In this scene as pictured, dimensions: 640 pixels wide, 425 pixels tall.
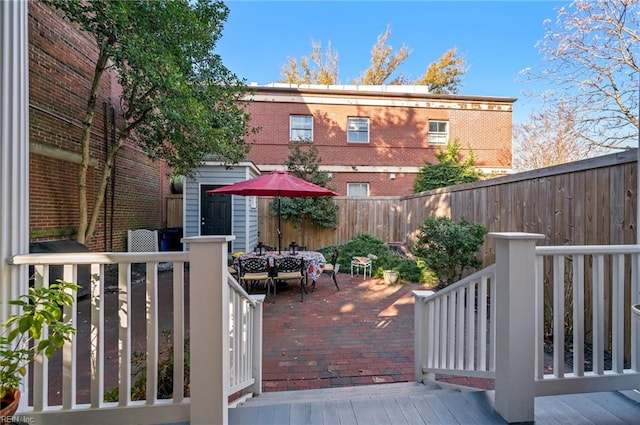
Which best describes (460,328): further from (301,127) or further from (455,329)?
(301,127)

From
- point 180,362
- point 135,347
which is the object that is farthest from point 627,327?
point 135,347

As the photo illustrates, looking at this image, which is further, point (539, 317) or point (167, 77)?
point (167, 77)

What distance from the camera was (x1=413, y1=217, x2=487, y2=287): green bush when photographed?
5.16 metres

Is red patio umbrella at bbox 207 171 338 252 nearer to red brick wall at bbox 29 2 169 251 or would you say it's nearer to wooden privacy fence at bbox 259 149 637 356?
wooden privacy fence at bbox 259 149 637 356

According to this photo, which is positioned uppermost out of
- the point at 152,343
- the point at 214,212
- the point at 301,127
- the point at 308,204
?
the point at 301,127

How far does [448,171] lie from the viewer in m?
12.2

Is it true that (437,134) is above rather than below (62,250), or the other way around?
above

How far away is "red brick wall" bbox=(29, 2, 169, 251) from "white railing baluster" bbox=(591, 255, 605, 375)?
24.2 feet

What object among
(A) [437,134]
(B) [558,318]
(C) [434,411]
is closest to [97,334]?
(C) [434,411]

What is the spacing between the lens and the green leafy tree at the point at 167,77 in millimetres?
4969

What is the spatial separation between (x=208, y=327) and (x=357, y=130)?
12.0 metres

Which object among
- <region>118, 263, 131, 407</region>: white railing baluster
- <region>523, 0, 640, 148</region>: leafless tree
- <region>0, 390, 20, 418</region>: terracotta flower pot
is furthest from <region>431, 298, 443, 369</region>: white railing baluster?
<region>523, 0, 640, 148</region>: leafless tree

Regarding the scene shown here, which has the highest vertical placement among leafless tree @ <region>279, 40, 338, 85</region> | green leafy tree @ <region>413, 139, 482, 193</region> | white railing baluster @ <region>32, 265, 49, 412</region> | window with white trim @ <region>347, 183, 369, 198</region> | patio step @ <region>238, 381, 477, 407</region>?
leafless tree @ <region>279, 40, 338, 85</region>

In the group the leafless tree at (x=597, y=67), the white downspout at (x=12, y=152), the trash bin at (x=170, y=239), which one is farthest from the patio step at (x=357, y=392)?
the trash bin at (x=170, y=239)
